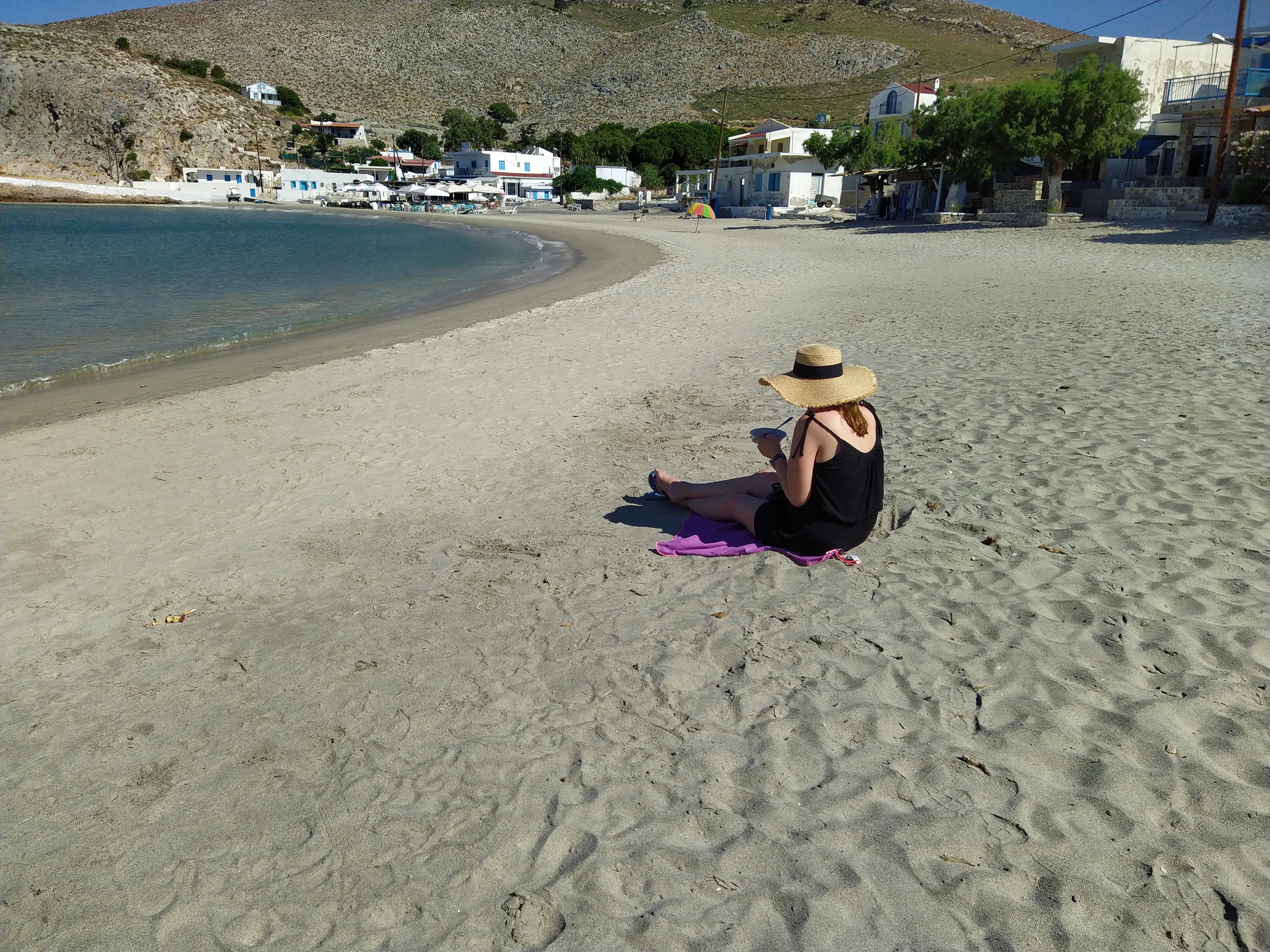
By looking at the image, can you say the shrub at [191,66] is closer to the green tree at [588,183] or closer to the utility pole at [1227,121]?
the green tree at [588,183]

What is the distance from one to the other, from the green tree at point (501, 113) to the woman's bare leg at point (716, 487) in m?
125

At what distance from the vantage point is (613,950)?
7.64 feet

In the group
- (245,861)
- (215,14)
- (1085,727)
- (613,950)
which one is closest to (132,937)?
(245,861)

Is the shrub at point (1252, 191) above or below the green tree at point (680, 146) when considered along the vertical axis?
below

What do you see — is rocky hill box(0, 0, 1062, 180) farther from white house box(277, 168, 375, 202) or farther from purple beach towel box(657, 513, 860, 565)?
purple beach towel box(657, 513, 860, 565)

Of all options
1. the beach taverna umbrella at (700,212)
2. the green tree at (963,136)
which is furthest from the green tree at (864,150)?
the beach taverna umbrella at (700,212)

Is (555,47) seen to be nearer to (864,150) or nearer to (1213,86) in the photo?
(864,150)

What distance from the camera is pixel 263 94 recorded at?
120938 millimetres

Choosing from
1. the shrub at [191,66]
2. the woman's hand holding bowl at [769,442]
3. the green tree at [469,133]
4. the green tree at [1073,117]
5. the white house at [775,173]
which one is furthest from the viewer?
the shrub at [191,66]

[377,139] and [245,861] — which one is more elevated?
[377,139]

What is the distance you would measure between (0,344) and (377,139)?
11530cm

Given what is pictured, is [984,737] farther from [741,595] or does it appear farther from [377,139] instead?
[377,139]

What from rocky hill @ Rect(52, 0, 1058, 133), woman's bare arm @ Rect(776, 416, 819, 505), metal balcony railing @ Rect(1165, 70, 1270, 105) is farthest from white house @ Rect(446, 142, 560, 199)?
woman's bare arm @ Rect(776, 416, 819, 505)

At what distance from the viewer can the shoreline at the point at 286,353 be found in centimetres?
988
